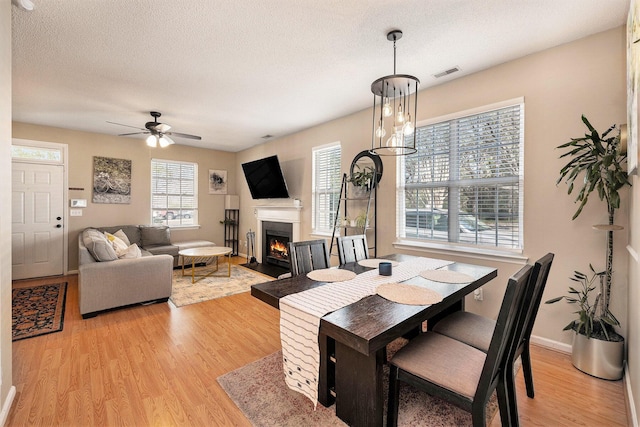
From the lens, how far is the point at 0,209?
5.02 feet

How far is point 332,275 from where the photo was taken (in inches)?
81.9

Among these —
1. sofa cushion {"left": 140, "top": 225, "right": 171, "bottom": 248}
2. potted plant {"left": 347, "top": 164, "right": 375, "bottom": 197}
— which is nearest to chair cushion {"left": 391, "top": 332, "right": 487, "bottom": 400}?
potted plant {"left": 347, "top": 164, "right": 375, "bottom": 197}

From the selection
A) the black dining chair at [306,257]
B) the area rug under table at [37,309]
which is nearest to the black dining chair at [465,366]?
the black dining chair at [306,257]

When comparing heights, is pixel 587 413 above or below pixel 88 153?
below

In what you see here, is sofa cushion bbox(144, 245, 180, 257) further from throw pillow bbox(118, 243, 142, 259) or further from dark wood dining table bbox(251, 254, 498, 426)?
dark wood dining table bbox(251, 254, 498, 426)

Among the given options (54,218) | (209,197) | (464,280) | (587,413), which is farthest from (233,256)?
(587,413)

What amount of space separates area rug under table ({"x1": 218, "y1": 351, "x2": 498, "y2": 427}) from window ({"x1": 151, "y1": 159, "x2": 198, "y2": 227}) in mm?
4876

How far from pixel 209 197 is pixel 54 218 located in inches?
106

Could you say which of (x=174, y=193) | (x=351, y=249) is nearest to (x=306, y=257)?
(x=351, y=249)

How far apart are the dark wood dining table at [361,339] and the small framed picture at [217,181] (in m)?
5.33

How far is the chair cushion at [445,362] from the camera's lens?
1297 millimetres

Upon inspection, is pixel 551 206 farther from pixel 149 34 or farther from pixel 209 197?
pixel 209 197

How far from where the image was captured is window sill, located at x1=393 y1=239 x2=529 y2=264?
2.61 metres

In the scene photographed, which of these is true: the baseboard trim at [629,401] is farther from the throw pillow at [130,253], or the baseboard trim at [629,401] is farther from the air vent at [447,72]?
the throw pillow at [130,253]
